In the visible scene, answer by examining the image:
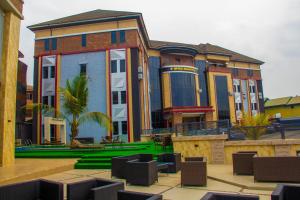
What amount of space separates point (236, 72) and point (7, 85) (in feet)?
150

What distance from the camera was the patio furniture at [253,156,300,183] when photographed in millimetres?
7078

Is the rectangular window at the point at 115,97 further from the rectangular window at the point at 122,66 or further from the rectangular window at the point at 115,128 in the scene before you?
the rectangular window at the point at 122,66

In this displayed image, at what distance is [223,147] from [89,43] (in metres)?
23.5

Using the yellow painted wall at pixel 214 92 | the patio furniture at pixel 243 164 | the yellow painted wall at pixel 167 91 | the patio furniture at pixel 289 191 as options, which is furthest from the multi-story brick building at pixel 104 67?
the patio furniture at pixel 289 191

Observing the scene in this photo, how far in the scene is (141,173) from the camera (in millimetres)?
7812

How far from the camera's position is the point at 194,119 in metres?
41.4

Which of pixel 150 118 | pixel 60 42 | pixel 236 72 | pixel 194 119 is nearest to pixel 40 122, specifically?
pixel 60 42

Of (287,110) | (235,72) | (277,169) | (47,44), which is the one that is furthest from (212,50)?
(277,169)

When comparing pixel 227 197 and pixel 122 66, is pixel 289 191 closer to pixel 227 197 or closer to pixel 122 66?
pixel 227 197

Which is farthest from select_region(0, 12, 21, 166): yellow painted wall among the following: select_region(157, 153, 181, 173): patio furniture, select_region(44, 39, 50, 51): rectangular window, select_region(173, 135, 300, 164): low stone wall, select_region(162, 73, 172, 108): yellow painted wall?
select_region(162, 73, 172, 108): yellow painted wall

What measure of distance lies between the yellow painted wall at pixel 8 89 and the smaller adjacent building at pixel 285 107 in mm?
52693

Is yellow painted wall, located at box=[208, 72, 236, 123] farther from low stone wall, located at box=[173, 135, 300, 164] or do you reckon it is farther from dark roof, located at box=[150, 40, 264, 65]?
low stone wall, located at box=[173, 135, 300, 164]

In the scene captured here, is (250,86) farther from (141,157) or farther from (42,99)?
(141,157)

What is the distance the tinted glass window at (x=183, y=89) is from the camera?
130 feet
